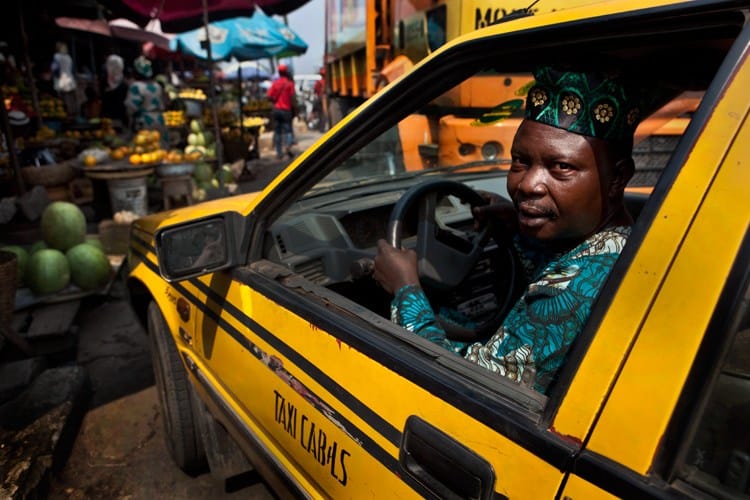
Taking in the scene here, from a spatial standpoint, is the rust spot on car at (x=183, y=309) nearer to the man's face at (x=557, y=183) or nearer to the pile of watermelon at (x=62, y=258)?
the man's face at (x=557, y=183)

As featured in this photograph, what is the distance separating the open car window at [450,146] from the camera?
1.06 metres

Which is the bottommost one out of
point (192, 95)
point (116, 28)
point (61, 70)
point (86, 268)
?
point (86, 268)

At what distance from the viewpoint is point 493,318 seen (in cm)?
179

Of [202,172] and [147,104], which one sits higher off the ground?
[147,104]

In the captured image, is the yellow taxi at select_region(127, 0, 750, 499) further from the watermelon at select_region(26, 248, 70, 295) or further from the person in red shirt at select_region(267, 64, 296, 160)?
the person in red shirt at select_region(267, 64, 296, 160)

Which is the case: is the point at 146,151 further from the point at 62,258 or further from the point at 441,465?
the point at 441,465

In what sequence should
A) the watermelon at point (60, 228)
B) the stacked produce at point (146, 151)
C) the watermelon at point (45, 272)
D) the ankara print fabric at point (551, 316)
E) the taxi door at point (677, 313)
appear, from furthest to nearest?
the stacked produce at point (146, 151)
the watermelon at point (60, 228)
the watermelon at point (45, 272)
the ankara print fabric at point (551, 316)
the taxi door at point (677, 313)

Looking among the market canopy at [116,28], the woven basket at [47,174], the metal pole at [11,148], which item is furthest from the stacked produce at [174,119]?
the metal pole at [11,148]

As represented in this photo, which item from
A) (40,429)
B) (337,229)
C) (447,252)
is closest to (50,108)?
(40,429)

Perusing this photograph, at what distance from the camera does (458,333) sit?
173 centimetres

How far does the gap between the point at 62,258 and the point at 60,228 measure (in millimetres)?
424

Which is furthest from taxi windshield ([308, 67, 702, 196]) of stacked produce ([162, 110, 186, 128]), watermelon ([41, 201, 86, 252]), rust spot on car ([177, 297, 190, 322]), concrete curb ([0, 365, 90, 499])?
stacked produce ([162, 110, 186, 128])

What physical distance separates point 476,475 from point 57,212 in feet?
15.9

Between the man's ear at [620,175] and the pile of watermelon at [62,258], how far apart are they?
4.26 meters
